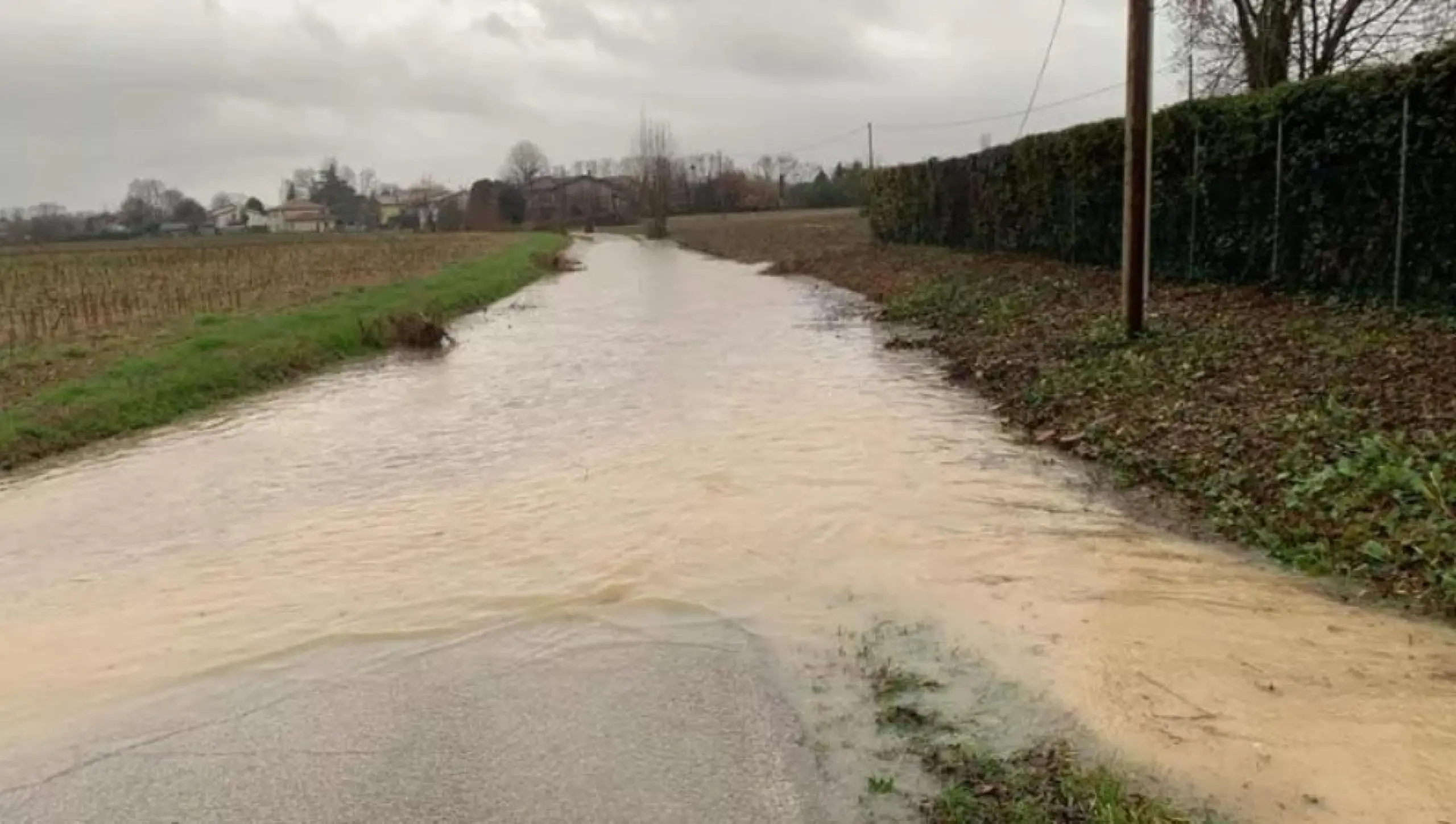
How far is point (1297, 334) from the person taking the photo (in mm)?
11859

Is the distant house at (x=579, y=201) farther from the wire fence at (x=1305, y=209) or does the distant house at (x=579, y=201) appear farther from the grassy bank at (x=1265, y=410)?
the grassy bank at (x=1265, y=410)

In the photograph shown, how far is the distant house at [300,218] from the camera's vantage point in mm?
137500

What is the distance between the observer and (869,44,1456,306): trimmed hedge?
1203cm

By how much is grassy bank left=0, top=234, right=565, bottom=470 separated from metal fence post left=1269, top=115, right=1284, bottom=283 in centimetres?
1385

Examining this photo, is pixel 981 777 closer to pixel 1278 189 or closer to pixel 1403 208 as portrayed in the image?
pixel 1403 208

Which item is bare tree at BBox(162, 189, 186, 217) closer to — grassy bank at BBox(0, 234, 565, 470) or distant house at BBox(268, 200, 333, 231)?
distant house at BBox(268, 200, 333, 231)

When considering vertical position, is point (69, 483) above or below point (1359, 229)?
below

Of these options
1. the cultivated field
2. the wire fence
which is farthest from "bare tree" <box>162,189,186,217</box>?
the wire fence

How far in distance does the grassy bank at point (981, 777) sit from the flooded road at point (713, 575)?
0.29 metres

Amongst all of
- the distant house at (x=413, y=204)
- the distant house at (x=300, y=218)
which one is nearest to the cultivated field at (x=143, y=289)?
the distant house at (x=413, y=204)

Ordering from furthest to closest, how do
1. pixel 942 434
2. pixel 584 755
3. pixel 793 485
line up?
pixel 942 434 < pixel 793 485 < pixel 584 755

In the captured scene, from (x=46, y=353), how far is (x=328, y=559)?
12.3 meters

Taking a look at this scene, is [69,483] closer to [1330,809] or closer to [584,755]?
[584,755]

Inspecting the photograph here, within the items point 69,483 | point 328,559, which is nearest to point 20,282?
point 69,483
